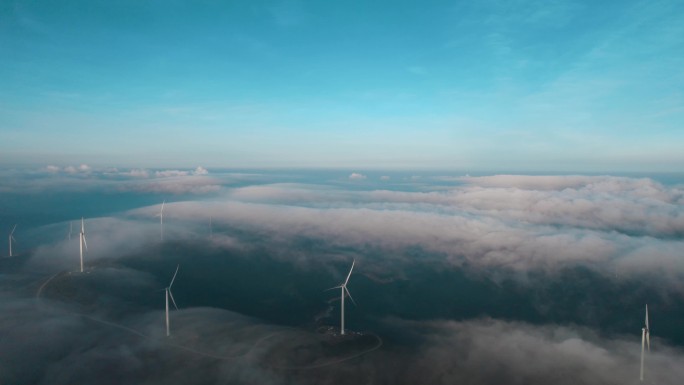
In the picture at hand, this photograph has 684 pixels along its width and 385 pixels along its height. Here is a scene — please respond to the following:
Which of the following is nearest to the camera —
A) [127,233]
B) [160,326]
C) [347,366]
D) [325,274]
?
[347,366]

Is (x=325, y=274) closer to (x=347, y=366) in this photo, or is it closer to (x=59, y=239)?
(x=347, y=366)

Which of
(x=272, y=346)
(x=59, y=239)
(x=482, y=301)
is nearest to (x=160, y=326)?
(x=272, y=346)

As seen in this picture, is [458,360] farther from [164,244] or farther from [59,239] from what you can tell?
[59,239]

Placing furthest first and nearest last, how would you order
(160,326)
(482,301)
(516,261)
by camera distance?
(516,261)
(482,301)
(160,326)

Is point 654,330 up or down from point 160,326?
down

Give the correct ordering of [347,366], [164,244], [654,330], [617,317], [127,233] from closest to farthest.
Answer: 1. [347,366]
2. [654,330]
3. [617,317]
4. [164,244]
5. [127,233]

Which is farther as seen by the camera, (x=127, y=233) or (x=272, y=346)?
(x=127, y=233)

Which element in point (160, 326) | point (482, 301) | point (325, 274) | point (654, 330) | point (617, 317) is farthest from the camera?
point (325, 274)

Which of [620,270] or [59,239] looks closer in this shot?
[620,270]

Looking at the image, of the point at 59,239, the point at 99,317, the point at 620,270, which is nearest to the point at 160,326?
the point at 99,317
